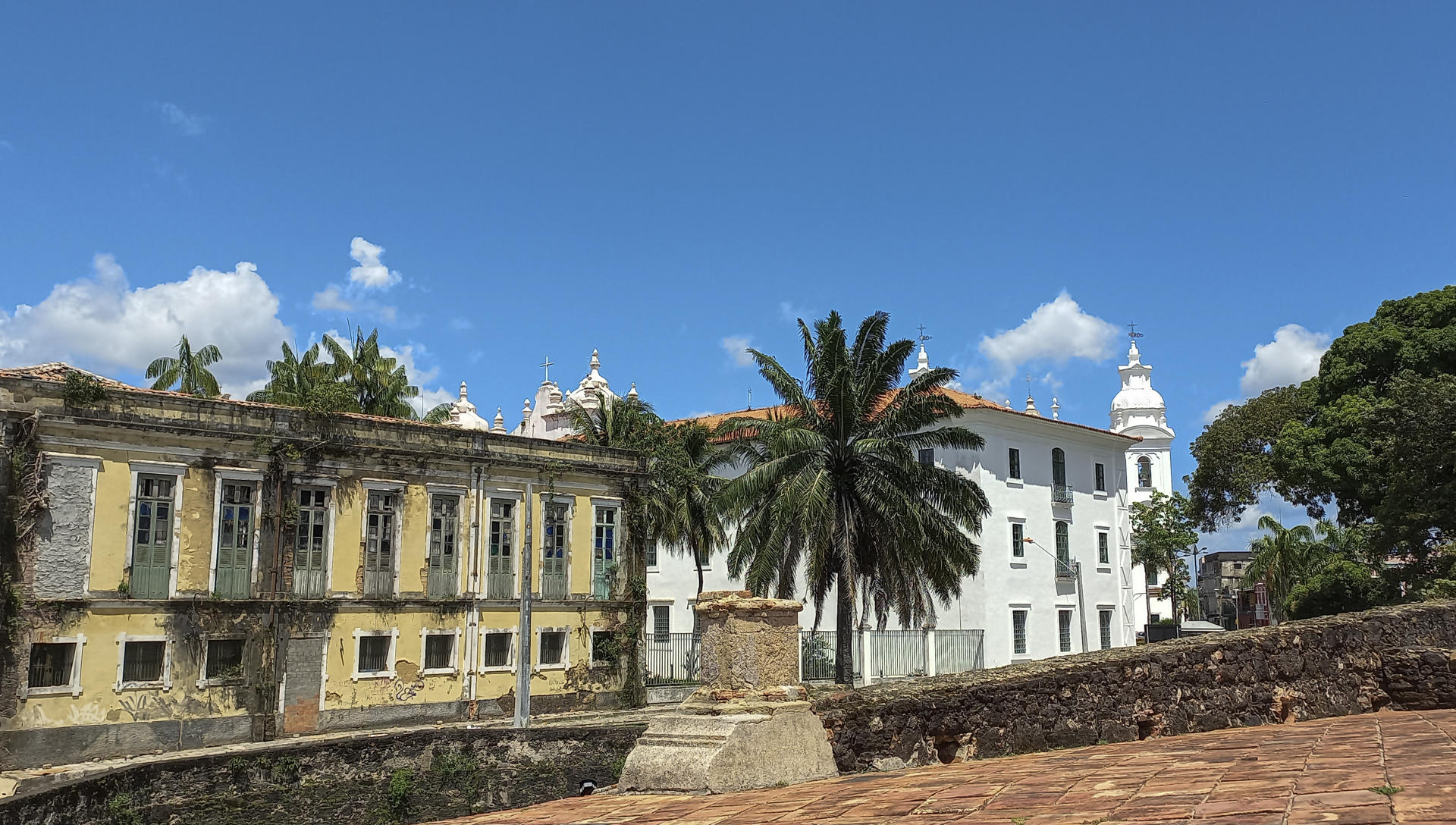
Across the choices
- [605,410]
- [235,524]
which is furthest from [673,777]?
[605,410]

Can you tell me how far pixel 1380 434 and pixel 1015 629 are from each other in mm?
14249

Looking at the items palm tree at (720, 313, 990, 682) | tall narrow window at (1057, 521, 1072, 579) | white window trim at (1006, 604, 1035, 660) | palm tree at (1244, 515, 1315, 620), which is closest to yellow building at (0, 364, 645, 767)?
palm tree at (720, 313, 990, 682)

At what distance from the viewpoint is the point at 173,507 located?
75.0 ft

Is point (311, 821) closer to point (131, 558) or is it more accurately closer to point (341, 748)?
point (341, 748)

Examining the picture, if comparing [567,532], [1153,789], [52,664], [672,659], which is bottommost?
[672,659]

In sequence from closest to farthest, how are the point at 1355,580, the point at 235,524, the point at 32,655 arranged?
the point at 32,655
the point at 235,524
the point at 1355,580

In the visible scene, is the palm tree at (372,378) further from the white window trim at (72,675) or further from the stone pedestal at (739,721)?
the stone pedestal at (739,721)

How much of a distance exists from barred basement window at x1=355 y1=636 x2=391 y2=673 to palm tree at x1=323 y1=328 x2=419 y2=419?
17190 mm

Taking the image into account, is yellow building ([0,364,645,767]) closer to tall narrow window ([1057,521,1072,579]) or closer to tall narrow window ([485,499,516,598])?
tall narrow window ([485,499,516,598])

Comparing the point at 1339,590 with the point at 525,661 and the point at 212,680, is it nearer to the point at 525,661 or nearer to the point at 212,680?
the point at 525,661

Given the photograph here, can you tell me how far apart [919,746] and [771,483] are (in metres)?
15.8

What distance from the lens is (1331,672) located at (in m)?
11.3

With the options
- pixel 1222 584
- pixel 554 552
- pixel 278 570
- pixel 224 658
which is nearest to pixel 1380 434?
pixel 554 552

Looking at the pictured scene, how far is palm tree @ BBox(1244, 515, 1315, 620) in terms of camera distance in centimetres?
4725
